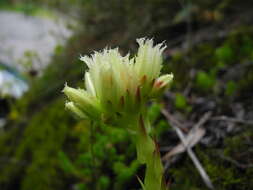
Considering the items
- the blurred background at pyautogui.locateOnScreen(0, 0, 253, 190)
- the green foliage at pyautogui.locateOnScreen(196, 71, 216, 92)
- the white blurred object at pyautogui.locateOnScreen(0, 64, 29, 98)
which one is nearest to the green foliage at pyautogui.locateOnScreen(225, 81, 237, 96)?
the blurred background at pyautogui.locateOnScreen(0, 0, 253, 190)

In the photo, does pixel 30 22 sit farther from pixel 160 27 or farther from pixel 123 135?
pixel 123 135

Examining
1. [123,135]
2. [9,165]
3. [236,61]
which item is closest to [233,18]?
[236,61]

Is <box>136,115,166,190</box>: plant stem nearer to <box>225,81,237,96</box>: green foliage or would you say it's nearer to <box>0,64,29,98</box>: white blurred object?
<box>225,81,237,96</box>: green foliage

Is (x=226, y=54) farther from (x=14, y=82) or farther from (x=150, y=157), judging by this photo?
(x=14, y=82)

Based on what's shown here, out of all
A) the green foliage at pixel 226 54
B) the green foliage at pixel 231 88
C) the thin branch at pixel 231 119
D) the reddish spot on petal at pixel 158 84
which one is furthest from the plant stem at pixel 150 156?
the green foliage at pixel 226 54

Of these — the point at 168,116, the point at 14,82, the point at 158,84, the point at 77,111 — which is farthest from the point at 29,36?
the point at 158,84

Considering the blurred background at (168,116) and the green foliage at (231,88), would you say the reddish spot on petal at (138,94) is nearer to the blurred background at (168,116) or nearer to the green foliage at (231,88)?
the blurred background at (168,116)
